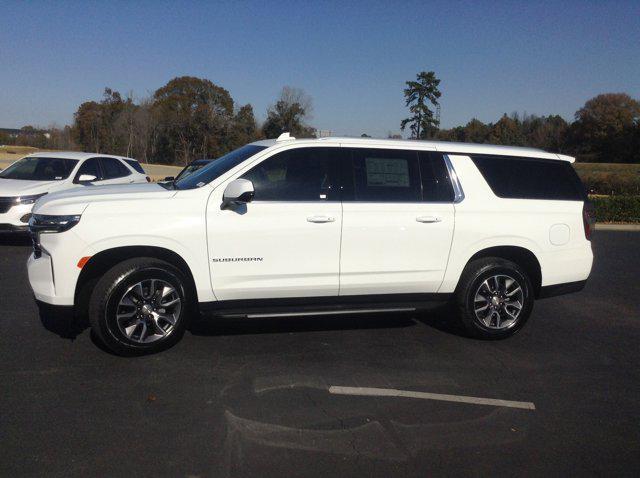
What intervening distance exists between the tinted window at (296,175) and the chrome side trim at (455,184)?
3.77ft

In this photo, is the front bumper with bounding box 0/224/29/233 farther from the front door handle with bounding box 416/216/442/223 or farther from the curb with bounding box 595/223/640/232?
the curb with bounding box 595/223/640/232

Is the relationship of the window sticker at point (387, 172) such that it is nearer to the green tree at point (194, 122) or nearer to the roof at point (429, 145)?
the roof at point (429, 145)

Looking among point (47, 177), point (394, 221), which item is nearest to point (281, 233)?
point (394, 221)

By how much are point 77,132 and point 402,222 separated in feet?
212

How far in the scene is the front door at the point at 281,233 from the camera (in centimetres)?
531

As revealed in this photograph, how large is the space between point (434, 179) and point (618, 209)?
1548 cm

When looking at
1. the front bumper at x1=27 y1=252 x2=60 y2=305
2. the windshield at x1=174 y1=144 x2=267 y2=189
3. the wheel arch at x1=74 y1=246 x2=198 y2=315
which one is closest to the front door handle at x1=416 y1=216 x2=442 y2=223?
the windshield at x1=174 y1=144 x2=267 y2=189

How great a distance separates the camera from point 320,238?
5.50 metres

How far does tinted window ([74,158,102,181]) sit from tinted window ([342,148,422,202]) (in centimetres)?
790

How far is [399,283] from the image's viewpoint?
19.1ft

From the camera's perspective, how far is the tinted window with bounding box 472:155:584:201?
20.2ft

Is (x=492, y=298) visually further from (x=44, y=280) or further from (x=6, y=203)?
(x=6, y=203)

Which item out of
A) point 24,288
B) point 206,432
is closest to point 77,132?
point 24,288

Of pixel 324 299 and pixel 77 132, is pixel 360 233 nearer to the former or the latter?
pixel 324 299
